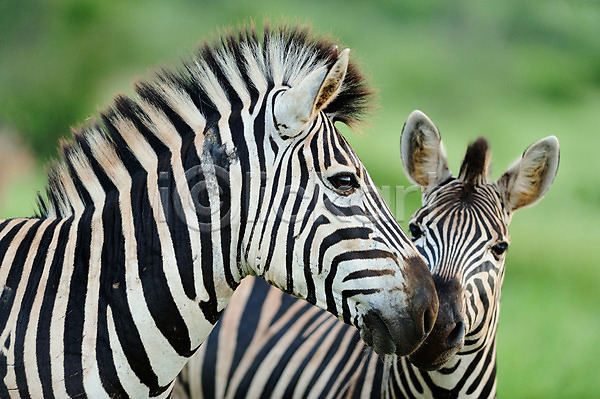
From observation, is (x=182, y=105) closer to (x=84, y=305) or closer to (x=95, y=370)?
(x=84, y=305)

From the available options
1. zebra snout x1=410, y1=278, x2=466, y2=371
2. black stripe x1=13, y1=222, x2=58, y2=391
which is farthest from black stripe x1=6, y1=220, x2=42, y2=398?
zebra snout x1=410, y1=278, x2=466, y2=371

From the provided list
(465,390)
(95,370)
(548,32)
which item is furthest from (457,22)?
(95,370)

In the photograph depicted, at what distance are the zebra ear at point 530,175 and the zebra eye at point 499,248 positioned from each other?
17.5 inches

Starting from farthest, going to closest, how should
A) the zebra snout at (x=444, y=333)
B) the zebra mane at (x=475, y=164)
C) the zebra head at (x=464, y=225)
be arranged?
the zebra mane at (x=475, y=164) → the zebra head at (x=464, y=225) → the zebra snout at (x=444, y=333)

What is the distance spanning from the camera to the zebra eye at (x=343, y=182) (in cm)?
293

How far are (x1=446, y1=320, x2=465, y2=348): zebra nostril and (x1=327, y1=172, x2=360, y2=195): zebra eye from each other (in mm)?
1173

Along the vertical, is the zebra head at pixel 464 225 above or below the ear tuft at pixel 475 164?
below

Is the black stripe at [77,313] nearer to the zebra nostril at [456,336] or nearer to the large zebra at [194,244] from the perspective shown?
the large zebra at [194,244]

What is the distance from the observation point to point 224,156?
117 inches

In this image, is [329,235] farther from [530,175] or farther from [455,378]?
[530,175]

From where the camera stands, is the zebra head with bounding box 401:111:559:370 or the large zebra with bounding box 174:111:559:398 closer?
the zebra head with bounding box 401:111:559:370

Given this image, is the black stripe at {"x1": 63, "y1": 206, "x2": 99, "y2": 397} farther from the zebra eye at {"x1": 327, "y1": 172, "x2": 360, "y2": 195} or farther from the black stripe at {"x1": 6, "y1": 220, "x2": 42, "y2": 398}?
the zebra eye at {"x1": 327, "y1": 172, "x2": 360, "y2": 195}

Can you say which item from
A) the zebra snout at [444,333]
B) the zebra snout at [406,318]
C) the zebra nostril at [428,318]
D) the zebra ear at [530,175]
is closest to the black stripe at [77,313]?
the zebra snout at [406,318]

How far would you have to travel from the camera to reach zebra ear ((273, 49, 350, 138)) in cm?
282
